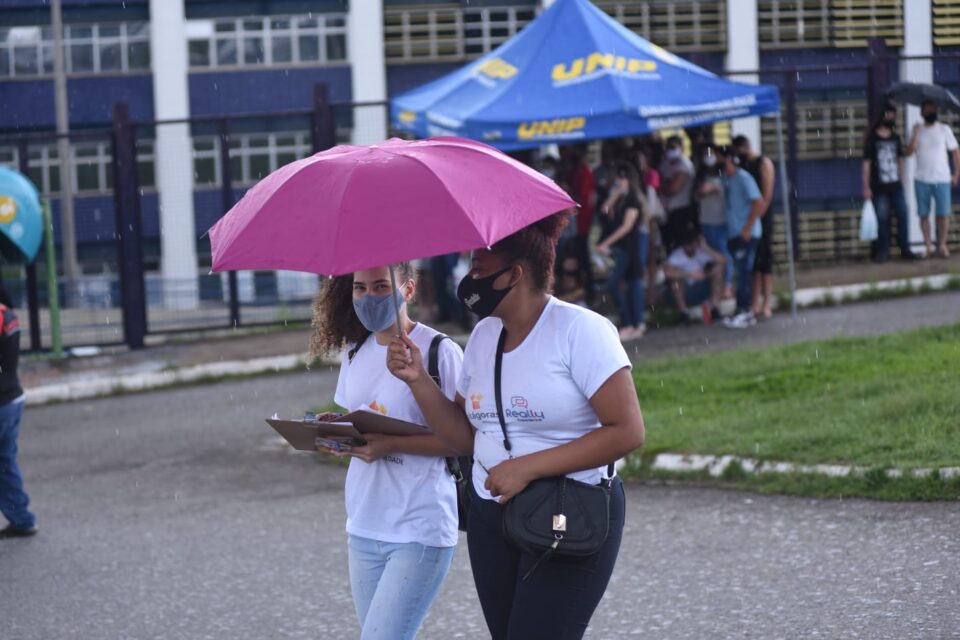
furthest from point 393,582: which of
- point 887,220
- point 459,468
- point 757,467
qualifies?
point 887,220

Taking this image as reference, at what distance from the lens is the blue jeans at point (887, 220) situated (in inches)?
709

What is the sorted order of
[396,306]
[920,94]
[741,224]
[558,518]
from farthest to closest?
[920,94]
[741,224]
[396,306]
[558,518]

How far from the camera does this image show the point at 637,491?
9.00 metres

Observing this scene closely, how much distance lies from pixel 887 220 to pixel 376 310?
48.9 ft

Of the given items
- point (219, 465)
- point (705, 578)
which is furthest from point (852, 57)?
point (705, 578)

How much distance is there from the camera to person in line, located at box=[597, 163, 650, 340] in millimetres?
14648

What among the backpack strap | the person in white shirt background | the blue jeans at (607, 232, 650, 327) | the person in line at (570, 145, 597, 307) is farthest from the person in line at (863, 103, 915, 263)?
the backpack strap

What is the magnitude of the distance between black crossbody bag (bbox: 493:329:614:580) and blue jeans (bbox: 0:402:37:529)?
540 centimetres

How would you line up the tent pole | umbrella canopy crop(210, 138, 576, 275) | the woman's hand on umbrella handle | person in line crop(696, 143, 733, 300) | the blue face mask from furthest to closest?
1. person in line crop(696, 143, 733, 300)
2. the tent pole
3. the blue face mask
4. the woman's hand on umbrella handle
5. umbrella canopy crop(210, 138, 576, 275)

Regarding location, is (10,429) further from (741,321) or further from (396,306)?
(741,321)

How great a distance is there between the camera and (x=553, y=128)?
14.6 m

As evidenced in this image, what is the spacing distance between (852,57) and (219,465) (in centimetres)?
3101

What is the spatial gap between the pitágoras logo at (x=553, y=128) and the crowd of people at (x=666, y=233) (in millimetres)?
621

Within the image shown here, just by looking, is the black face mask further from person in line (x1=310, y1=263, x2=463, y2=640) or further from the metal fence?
the metal fence
